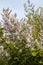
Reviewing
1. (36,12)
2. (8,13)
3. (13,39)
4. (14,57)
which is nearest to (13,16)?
(8,13)

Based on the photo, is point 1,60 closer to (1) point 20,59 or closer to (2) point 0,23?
(1) point 20,59

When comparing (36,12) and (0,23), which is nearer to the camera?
(0,23)

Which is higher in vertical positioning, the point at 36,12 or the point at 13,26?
the point at 13,26

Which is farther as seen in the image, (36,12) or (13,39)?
(36,12)

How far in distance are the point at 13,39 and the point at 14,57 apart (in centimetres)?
21

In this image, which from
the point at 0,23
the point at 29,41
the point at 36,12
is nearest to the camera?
the point at 29,41

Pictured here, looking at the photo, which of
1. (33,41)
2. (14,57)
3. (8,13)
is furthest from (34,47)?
(8,13)

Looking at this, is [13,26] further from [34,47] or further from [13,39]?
[34,47]

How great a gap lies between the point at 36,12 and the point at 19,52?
167 cm

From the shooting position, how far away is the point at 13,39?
3.02 metres

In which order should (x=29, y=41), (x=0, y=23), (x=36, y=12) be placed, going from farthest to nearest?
(x=36, y=12) < (x=0, y=23) < (x=29, y=41)

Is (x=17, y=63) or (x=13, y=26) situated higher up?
(x=13, y=26)

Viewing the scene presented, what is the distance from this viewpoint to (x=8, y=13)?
3135 millimetres

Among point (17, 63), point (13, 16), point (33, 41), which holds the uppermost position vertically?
point (13, 16)
